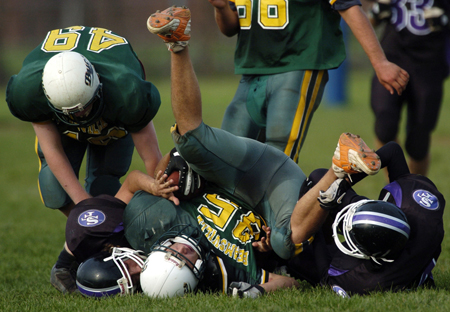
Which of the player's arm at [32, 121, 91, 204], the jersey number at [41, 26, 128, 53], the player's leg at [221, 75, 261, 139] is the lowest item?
the player's arm at [32, 121, 91, 204]

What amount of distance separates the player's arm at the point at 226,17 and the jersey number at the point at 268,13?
0.22ft

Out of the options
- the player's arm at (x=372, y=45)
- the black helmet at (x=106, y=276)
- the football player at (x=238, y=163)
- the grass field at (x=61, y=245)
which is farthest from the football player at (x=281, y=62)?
the black helmet at (x=106, y=276)

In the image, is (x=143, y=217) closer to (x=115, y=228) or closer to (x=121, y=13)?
(x=115, y=228)

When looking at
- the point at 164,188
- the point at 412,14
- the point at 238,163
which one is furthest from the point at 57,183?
the point at 412,14

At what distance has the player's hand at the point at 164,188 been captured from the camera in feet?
11.0

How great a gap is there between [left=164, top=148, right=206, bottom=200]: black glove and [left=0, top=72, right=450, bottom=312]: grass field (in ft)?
2.16

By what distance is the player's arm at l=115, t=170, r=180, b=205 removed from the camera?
3.36 meters

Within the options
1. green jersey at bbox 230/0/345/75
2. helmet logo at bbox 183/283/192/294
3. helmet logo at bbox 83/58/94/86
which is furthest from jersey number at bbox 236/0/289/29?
helmet logo at bbox 183/283/192/294

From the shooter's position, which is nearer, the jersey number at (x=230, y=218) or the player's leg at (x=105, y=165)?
→ the jersey number at (x=230, y=218)

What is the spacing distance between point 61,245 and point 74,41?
1.94 m

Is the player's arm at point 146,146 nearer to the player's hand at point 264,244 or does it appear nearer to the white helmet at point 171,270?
the white helmet at point 171,270

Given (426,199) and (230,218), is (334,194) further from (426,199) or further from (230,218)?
(230,218)

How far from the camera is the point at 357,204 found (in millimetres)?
3037

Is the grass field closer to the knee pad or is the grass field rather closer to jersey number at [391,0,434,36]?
the knee pad
